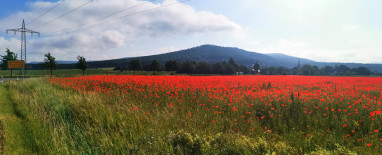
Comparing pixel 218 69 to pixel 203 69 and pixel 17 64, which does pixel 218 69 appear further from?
pixel 17 64

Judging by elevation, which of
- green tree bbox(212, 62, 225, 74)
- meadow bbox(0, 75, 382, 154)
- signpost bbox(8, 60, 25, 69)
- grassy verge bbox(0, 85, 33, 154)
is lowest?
grassy verge bbox(0, 85, 33, 154)

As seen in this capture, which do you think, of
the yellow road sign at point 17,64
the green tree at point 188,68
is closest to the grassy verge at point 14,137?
the yellow road sign at point 17,64

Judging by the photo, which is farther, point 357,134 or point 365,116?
point 365,116

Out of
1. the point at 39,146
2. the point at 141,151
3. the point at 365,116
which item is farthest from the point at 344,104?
the point at 39,146

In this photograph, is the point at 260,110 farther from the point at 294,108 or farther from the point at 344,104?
the point at 344,104

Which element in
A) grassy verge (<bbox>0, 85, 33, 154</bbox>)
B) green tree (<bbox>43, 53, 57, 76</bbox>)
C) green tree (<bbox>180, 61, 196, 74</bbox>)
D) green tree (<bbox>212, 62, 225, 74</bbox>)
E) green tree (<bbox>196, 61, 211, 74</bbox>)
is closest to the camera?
grassy verge (<bbox>0, 85, 33, 154</bbox>)

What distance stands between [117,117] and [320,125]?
5748 millimetres

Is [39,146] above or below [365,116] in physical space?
below

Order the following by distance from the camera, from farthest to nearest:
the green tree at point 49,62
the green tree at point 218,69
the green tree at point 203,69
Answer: the green tree at point 203,69, the green tree at point 218,69, the green tree at point 49,62

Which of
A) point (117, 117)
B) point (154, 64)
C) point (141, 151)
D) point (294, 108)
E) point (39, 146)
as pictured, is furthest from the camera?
point (154, 64)

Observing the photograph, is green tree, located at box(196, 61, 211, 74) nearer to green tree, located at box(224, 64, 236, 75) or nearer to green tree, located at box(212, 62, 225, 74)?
green tree, located at box(212, 62, 225, 74)

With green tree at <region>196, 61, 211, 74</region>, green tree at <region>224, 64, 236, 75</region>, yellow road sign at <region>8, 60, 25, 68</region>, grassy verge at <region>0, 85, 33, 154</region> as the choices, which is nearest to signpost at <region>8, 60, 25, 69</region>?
yellow road sign at <region>8, 60, 25, 68</region>

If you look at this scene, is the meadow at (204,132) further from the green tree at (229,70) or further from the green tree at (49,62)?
the green tree at (229,70)

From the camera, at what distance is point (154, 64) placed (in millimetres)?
81188
